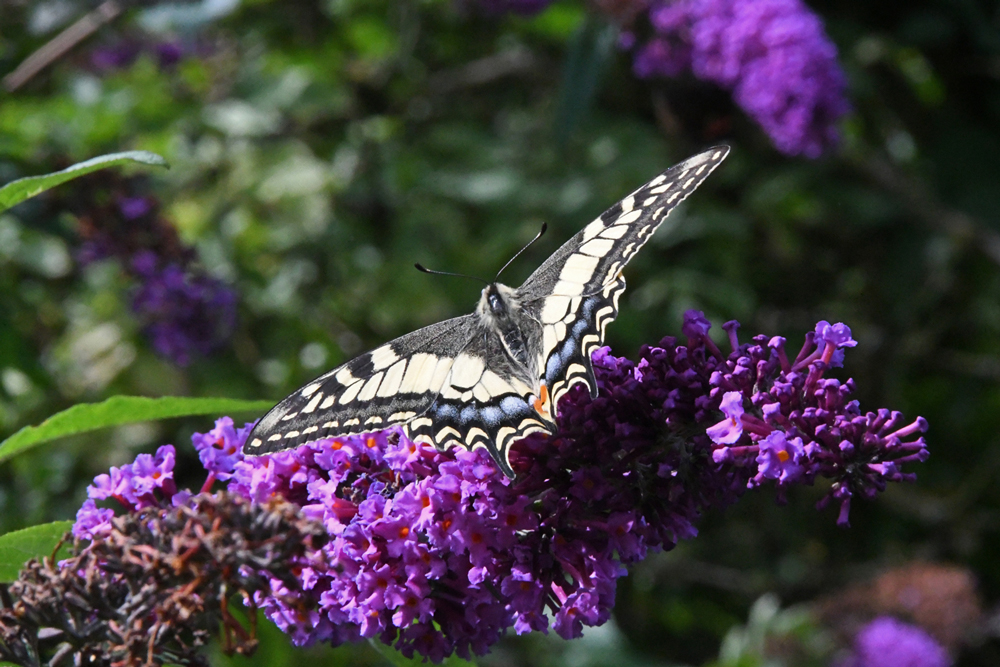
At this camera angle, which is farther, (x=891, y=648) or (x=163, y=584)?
(x=891, y=648)

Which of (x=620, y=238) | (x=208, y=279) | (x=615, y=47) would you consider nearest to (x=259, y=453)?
(x=620, y=238)

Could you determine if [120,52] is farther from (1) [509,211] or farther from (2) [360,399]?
(2) [360,399]

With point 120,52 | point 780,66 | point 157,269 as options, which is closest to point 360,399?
point 157,269

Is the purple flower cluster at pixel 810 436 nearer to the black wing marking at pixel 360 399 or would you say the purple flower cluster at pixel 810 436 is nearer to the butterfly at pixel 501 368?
the butterfly at pixel 501 368

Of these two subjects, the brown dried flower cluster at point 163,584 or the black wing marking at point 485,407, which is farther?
the black wing marking at point 485,407

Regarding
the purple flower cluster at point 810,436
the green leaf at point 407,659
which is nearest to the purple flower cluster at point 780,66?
the purple flower cluster at point 810,436

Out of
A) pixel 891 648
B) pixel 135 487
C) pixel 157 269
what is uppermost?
pixel 135 487

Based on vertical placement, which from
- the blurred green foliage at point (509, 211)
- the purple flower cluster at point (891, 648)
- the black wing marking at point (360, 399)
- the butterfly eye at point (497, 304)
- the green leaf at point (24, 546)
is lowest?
the purple flower cluster at point (891, 648)
